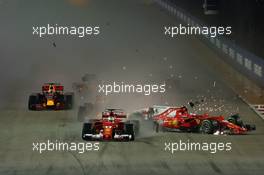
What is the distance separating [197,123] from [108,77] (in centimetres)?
282

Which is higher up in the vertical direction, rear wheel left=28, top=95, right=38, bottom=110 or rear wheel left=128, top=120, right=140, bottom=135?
rear wheel left=28, top=95, right=38, bottom=110

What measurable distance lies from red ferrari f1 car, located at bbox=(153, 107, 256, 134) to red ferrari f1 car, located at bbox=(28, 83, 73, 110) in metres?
2.83

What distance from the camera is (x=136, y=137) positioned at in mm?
24594

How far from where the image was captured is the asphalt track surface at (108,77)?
22344 mm

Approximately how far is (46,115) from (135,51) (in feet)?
10.9

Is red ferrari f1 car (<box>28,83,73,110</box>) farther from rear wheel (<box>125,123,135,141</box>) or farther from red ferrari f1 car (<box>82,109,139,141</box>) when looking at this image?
rear wheel (<box>125,123,135,141</box>)

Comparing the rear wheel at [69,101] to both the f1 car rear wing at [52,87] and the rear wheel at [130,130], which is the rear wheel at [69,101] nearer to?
the f1 car rear wing at [52,87]

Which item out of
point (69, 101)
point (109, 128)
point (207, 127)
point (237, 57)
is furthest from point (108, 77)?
point (237, 57)

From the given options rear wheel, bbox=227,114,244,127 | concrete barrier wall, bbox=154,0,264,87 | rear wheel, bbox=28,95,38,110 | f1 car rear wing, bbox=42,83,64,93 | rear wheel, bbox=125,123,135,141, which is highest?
concrete barrier wall, bbox=154,0,264,87

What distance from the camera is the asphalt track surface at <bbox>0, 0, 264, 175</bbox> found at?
2234cm

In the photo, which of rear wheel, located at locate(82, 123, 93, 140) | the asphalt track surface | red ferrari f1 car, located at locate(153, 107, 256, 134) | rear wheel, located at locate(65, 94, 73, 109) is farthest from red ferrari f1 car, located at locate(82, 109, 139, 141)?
rear wheel, located at locate(65, 94, 73, 109)

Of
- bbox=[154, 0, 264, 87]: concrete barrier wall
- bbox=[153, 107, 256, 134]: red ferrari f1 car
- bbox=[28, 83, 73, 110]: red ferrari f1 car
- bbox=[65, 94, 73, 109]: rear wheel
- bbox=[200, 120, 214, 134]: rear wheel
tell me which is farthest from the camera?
bbox=[154, 0, 264, 87]: concrete barrier wall

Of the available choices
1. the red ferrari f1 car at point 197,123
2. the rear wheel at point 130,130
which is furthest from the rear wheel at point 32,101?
the red ferrari f1 car at point 197,123

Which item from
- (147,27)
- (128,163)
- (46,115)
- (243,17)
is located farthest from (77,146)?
(243,17)
